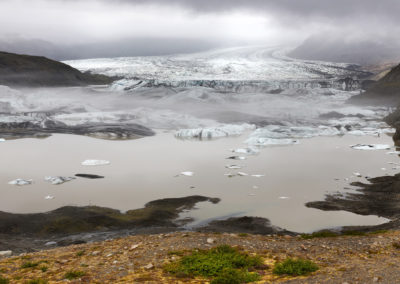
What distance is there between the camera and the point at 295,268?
725 cm

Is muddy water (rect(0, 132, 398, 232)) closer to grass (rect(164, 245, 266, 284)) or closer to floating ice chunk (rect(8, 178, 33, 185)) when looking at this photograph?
floating ice chunk (rect(8, 178, 33, 185))

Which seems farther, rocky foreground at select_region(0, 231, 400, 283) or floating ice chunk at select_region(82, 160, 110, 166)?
floating ice chunk at select_region(82, 160, 110, 166)

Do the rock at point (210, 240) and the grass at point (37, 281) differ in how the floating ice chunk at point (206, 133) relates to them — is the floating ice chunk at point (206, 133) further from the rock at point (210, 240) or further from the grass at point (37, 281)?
the grass at point (37, 281)

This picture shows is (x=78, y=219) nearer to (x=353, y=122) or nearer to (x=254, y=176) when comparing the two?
(x=254, y=176)

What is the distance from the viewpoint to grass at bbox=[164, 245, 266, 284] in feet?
22.5

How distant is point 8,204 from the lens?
60.1 ft

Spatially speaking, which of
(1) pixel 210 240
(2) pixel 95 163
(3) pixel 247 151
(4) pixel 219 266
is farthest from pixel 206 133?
(4) pixel 219 266

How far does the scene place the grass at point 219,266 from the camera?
6.86 m

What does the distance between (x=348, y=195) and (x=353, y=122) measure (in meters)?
37.1

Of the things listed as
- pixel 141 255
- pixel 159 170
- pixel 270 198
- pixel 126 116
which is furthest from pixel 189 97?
pixel 141 255

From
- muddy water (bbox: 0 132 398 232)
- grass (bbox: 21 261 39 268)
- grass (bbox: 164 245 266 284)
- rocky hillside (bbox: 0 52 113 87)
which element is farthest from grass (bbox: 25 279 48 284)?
rocky hillside (bbox: 0 52 113 87)

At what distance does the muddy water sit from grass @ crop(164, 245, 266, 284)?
7.63 m

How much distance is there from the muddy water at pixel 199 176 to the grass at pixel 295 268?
7897 mm

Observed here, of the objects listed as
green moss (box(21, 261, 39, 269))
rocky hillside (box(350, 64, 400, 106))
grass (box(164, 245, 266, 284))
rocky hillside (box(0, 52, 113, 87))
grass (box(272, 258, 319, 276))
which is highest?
rocky hillside (box(0, 52, 113, 87))
